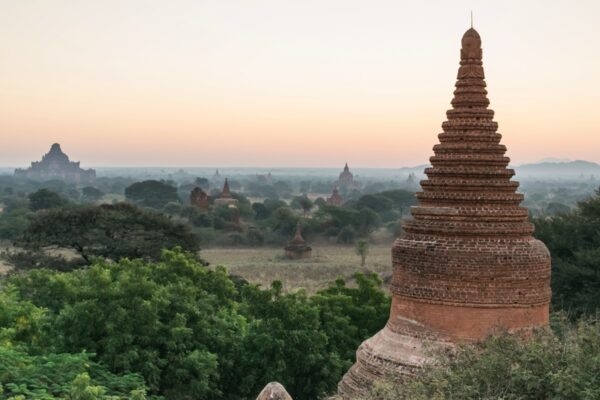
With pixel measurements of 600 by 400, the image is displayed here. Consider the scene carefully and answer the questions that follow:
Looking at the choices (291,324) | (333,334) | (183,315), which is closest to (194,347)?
(183,315)

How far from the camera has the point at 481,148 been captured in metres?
14.3

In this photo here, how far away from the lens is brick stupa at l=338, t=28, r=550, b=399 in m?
13.5

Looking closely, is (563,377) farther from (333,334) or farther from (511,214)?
(333,334)

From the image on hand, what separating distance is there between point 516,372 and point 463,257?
349 centimetres

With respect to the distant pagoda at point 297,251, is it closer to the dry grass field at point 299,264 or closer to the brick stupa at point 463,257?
the dry grass field at point 299,264

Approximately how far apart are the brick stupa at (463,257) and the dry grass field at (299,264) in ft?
99.1

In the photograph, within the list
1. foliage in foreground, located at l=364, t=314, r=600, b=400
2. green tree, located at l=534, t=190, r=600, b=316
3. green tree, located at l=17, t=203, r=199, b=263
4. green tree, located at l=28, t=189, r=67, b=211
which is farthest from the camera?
green tree, located at l=28, t=189, r=67, b=211

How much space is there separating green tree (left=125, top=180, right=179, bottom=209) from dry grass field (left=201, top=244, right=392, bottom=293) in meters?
48.6

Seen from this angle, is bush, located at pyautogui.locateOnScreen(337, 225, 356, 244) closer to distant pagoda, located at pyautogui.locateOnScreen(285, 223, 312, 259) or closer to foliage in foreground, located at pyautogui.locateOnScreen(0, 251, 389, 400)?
distant pagoda, located at pyautogui.locateOnScreen(285, 223, 312, 259)

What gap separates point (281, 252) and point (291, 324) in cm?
5358

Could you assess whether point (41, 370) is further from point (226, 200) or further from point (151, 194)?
point (151, 194)

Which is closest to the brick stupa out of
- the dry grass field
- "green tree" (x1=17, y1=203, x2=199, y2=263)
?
"green tree" (x1=17, y1=203, x2=199, y2=263)

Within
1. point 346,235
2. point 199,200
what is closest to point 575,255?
point 346,235

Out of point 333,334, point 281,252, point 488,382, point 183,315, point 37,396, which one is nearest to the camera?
point 488,382
